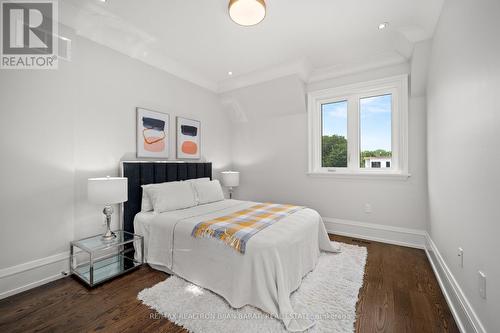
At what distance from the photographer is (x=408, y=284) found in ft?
6.75

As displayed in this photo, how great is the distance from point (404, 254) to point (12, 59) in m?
4.74

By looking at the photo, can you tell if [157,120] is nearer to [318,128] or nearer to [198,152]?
[198,152]

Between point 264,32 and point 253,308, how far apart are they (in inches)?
112

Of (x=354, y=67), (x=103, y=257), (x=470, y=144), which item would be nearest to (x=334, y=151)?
(x=354, y=67)

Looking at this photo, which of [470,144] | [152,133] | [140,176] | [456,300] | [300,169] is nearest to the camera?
[470,144]

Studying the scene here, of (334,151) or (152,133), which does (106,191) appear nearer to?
(152,133)

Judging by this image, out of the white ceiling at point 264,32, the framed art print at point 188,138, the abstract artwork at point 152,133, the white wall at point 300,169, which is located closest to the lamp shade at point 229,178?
the white wall at point 300,169

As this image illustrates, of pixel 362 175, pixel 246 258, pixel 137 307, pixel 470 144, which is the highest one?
pixel 470 144

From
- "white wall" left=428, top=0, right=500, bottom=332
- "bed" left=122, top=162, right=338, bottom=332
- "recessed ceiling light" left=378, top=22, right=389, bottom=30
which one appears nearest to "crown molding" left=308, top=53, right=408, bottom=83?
"recessed ceiling light" left=378, top=22, right=389, bottom=30

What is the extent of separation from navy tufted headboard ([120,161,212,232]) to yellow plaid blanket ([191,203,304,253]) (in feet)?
3.74

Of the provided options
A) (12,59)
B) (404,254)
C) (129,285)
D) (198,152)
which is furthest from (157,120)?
(404,254)

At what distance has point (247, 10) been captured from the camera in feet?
6.31

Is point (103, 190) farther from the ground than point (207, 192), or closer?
farther from the ground

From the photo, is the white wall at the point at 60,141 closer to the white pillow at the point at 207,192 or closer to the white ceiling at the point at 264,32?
the white ceiling at the point at 264,32
